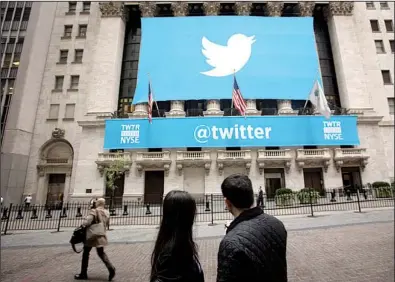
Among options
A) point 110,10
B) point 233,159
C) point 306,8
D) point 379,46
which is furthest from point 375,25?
point 110,10

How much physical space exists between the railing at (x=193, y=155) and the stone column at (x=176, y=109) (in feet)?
15.9

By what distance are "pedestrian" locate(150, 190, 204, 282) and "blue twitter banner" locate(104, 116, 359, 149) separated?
24.2 m

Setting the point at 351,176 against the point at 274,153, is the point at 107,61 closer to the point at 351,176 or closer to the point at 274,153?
the point at 274,153

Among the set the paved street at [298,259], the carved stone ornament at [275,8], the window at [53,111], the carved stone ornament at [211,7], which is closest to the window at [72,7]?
the window at [53,111]

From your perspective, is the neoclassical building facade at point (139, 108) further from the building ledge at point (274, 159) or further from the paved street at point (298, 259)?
the paved street at point (298, 259)

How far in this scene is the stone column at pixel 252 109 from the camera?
29.2 m

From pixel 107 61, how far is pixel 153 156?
572 inches

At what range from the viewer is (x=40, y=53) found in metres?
32.6

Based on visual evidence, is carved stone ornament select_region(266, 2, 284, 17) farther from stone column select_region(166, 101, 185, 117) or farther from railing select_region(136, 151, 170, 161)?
railing select_region(136, 151, 170, 161)

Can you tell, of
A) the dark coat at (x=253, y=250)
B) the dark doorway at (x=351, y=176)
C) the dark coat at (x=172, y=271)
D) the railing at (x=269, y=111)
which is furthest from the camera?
the railing at (x=269, y=111)

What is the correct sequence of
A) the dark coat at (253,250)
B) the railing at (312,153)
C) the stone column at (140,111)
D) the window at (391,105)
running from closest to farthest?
the dark coat at (253,250) < the railing at (312,153) < the stone column at (140,111) < the window at (391,105)

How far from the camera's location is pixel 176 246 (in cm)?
210

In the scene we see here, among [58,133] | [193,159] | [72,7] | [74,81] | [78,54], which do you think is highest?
[72,7]

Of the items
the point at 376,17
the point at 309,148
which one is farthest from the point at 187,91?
the point at 376,17
